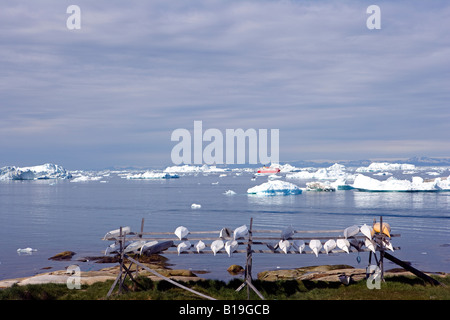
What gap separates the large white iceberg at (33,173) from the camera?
176 meters

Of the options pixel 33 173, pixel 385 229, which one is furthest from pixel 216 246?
pixel 33 173

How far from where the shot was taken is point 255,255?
30.3 m

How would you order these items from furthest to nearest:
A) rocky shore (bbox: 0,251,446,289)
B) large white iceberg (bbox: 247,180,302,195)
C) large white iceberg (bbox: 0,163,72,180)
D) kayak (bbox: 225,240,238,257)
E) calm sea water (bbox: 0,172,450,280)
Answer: large white iceberg (bbox: 0,163,72,180) < large white iceberg (bbox: 247,180,302,195) < calm sea water (bbox: 0,172,450,280) < rocky shore (bbox: 0,251,446,289) < kayak (bbox: 225,240,238,257)

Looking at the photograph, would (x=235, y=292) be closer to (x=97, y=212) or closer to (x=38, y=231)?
(x=38, y=231)

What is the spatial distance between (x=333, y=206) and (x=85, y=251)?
4166 cm

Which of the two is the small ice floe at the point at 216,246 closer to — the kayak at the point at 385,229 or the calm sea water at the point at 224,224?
the kayak at the point at 385,229

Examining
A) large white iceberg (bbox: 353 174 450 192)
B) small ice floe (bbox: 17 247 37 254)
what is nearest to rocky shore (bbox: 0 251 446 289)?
small ice floe (bbox: 17 247 37 254)

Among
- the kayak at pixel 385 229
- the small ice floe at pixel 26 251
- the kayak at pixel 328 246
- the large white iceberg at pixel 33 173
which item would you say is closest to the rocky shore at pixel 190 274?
the kayak at pixel 328 246

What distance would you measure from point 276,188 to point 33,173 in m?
124

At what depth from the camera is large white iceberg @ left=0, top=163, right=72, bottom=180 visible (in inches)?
6909

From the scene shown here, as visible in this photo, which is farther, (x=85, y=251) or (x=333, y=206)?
(x=333, y=206)

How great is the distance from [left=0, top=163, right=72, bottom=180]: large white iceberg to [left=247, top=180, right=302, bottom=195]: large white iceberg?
121m

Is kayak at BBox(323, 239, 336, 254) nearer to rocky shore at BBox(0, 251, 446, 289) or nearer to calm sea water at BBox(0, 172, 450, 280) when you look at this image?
rocky shore at BBox(0, 251, 446, 289)
